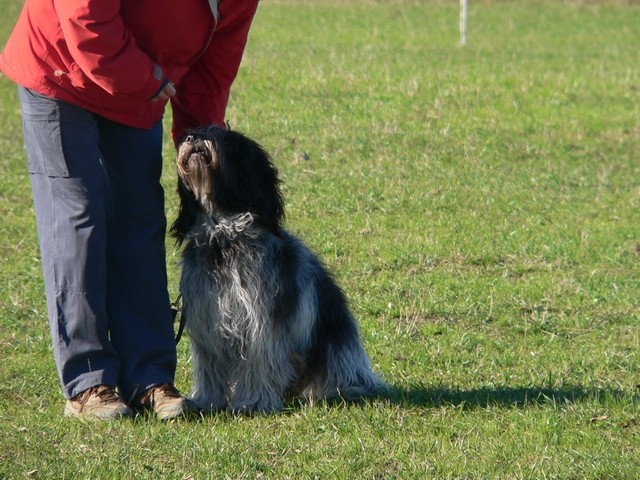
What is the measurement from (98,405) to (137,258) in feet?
2.28

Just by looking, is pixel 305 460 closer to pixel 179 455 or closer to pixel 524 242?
pixel 179 455

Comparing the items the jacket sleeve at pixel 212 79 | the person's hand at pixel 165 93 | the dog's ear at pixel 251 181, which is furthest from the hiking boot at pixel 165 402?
the person's hand at pixel 165 93

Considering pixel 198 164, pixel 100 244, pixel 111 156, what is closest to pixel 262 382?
pixel 100 244

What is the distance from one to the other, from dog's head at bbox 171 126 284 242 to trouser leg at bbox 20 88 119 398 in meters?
0.39

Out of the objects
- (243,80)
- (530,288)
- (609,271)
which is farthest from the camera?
(243,80)

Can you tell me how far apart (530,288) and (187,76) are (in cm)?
318

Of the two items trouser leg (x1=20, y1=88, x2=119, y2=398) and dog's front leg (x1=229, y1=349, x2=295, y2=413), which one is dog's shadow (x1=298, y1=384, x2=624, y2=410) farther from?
trouser leg (x1=20, y1=88, x2=119, y2=398)

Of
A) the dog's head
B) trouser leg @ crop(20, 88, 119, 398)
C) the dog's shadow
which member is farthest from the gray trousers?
the dog's shadow

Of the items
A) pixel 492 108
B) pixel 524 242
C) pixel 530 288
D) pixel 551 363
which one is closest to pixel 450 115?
pixel 492 108

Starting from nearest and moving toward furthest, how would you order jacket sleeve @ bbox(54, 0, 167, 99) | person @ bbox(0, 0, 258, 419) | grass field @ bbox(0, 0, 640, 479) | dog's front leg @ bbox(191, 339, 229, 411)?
jacket sleeve @ bbox(54, 0, 167, 99) → grass field @ bbox(0, 0, 640, 479) → person @ bbox(0, 0, 258, 419) → dog's front leg @ bbox(191, 339, 229, 411)

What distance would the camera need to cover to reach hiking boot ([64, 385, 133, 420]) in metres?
5.39

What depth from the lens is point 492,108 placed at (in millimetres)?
13383

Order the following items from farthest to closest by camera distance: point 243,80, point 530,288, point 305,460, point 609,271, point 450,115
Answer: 1. point 243,80
2. point 450,115
3. point 609,271
4. point 530,288
5. point 305,460

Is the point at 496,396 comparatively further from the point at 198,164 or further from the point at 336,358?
the point at 198,164
